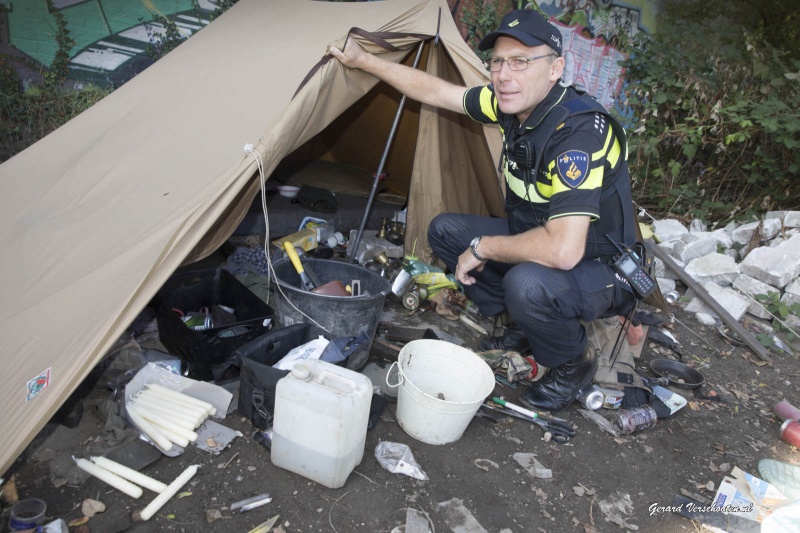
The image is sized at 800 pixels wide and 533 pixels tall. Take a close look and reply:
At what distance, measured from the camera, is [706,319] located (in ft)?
13.7

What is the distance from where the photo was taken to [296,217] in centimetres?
405

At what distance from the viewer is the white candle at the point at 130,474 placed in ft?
6.22

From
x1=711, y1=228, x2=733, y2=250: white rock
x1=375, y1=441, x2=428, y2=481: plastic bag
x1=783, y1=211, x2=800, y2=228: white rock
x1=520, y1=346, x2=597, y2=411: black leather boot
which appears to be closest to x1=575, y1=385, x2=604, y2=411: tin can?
x1=520, y1=346, x2=597, y2=411: black leather boot

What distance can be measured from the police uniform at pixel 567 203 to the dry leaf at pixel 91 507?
1.81m

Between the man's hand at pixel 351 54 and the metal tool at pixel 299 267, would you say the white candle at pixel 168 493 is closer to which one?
the metal tool at pixel 299 267

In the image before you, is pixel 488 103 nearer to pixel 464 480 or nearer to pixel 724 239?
pixel 464 480

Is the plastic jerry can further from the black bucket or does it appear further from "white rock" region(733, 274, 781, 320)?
"white rock" region(733, 274, 781, 320)

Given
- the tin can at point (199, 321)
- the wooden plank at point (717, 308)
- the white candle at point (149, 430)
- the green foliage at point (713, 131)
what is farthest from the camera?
the green foliage at point (713, 131)

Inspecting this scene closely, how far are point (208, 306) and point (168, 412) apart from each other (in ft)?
2.88

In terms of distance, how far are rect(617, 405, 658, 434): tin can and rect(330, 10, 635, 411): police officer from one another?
0.25 m

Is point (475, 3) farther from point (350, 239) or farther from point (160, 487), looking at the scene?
point (160, 487)

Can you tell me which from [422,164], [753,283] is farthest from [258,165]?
[753,283]

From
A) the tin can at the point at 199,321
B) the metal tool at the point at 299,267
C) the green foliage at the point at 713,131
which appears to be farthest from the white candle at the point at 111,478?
the green foliage at the point at 713,131

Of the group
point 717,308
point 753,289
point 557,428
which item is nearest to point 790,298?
point 753,289
